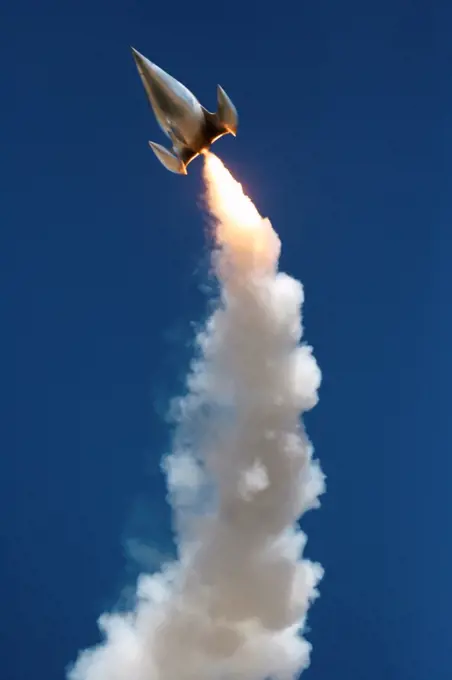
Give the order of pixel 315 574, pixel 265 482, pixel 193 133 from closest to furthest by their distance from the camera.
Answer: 1. pixel 193 133
2. pixel 265 482
3. pixel 315 574

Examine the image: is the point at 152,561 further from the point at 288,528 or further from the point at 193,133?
the point at 193,133

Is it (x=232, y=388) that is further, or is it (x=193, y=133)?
(x=232, y=388)

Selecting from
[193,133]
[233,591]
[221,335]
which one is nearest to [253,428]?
[221,335]

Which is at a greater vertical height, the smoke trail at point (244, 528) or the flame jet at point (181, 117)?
the flame jet at point (181, 117)

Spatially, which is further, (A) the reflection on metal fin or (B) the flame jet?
(A) the reflection on metal fin

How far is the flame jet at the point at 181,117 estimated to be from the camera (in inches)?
698

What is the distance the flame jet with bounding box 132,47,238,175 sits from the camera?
17.7 metres

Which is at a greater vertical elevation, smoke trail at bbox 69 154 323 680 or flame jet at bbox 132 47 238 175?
flame jet at bbox 132 47 238 175

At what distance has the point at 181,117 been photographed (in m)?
18.1

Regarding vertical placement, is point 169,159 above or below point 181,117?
below

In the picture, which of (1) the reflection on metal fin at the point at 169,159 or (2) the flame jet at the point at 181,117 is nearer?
(2) the flame jet at the point at 181,117

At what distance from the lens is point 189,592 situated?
69.7 ft

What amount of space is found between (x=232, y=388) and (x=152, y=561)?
5.88 meters

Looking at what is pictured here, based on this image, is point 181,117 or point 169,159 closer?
point 181,117
